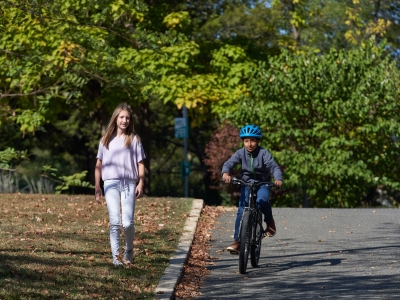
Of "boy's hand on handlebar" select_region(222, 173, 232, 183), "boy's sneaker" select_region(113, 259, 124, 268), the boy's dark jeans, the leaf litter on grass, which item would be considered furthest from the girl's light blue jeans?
the boy's dark jeans

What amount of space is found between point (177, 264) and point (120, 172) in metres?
1.30

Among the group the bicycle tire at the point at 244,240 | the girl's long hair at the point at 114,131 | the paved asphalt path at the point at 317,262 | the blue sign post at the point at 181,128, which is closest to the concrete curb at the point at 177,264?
the paved asphalt path at the point at 317,262

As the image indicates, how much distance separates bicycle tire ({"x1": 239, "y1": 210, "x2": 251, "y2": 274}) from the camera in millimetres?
9945

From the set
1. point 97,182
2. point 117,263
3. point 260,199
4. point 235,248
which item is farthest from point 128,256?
point 260,199

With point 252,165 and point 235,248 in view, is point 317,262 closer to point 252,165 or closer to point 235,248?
point 235,248

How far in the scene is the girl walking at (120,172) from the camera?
9578mm

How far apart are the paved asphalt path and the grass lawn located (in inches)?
27.6

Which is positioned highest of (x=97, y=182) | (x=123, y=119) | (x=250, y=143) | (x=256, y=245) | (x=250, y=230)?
(x=123, y=119)

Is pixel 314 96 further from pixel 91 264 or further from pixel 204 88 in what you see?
pixel 91 264

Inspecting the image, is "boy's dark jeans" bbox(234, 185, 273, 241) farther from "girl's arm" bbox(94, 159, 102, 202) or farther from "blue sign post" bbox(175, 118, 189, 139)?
"blue sign post" bbox(175, 118, 189, 139)

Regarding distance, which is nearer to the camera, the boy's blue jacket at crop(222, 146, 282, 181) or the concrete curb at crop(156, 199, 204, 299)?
the concrete curb at crop(156, 199, 204, 299)

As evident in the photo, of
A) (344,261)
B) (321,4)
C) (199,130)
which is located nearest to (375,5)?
(321,4)

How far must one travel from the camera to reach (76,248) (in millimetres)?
11000

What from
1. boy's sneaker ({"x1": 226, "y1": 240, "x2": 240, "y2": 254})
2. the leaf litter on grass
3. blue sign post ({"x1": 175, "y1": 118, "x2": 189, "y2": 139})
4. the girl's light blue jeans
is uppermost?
blue sign post ({"x1": 175, "y1": 118, "x2": 189, "y2": 139})
